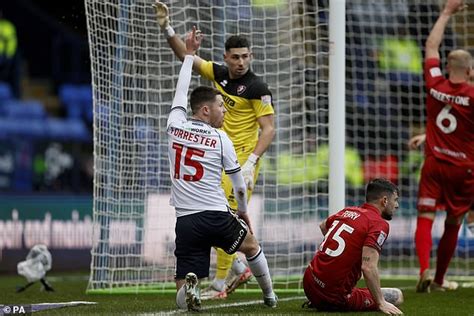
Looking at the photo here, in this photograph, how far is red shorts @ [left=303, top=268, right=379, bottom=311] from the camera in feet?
22.5

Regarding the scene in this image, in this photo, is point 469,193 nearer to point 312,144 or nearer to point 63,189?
point 312,144

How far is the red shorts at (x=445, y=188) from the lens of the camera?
930cm

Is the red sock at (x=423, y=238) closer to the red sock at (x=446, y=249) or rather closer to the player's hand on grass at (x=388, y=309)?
the red sock at (x=446, y=249)

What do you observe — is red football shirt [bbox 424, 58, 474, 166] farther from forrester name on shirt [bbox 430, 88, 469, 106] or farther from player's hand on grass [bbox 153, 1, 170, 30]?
player's hand on grass [bbox 153, 1, 170, 30]

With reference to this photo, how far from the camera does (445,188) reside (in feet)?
30.8

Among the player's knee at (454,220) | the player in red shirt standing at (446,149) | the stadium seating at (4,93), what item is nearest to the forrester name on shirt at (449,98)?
the player in red shirt standing at (446,149)

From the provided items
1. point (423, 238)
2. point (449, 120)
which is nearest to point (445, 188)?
point (423, 238)

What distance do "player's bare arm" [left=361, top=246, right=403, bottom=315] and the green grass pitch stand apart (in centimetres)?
35

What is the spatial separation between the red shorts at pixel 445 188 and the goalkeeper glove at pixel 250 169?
6.38 ft

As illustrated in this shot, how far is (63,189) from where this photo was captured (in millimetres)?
15430

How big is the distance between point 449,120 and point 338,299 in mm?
3038

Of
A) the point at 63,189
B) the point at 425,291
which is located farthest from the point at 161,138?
the point at 63,189

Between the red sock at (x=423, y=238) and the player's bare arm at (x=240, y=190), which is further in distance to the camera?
the red sock at (x=423, y=238)

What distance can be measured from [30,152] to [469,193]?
814 centimetres
